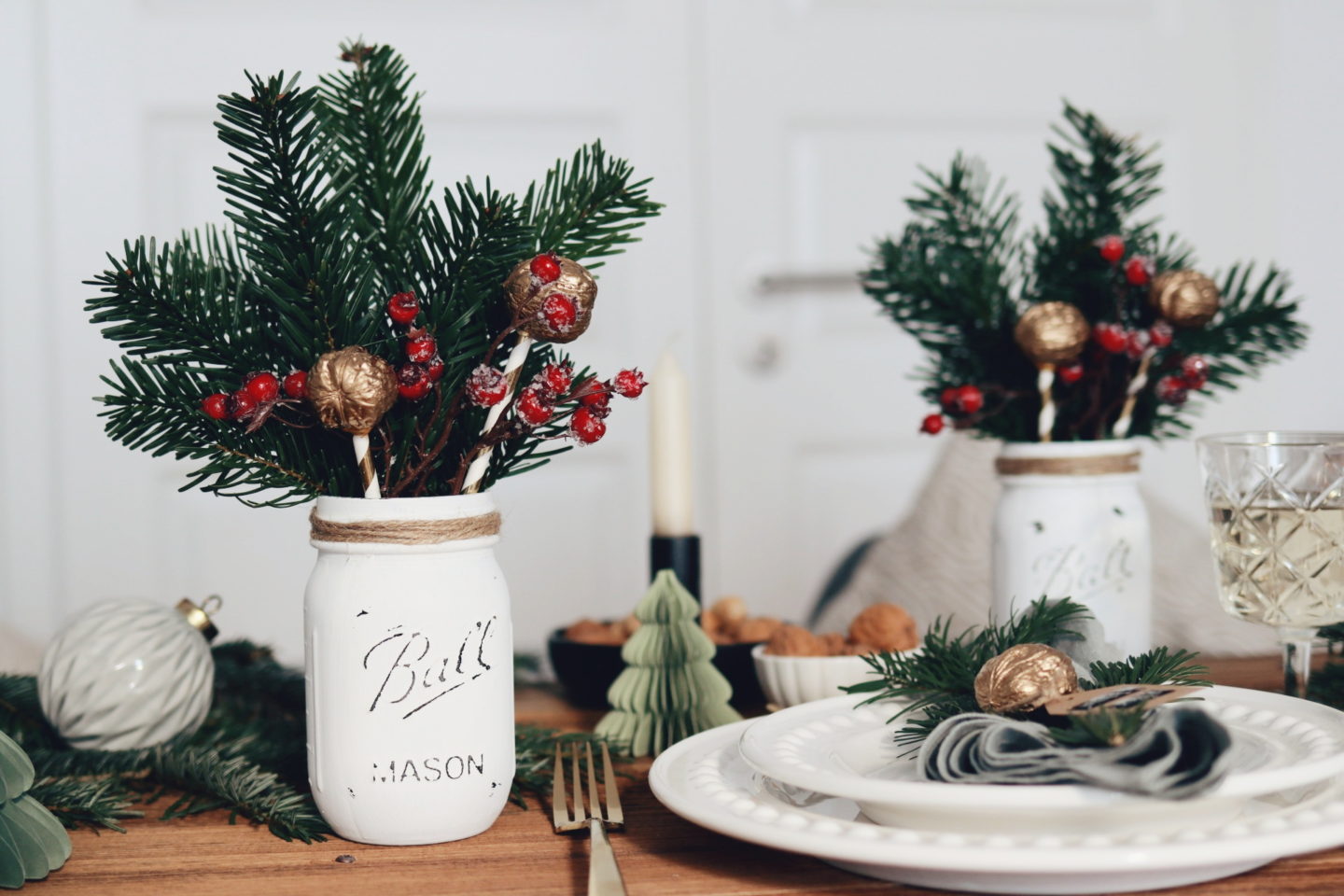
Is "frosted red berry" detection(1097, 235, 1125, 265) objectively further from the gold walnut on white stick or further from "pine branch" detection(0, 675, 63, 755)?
"pine branch" detection(0, 675, 63, 755)

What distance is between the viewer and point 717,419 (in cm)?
213

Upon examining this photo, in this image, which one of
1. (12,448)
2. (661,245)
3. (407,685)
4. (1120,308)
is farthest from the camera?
(661,245)

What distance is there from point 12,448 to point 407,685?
1718 millimetres

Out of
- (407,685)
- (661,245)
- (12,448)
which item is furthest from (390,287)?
(12,448)

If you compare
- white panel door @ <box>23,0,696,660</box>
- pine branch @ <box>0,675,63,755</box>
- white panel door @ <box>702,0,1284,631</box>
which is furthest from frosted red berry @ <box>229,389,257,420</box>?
white panel door @ <box>702,0,1284,631</box>

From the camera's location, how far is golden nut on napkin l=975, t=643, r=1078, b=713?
1.74 feet

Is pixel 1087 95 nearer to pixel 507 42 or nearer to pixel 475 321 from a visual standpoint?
pixel 507 42

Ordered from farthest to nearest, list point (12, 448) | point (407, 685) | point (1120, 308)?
point (12, 448) < point (1120, 308) < point (407, 685)

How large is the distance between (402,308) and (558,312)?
7 cm

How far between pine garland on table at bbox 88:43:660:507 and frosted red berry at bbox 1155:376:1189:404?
0.39m

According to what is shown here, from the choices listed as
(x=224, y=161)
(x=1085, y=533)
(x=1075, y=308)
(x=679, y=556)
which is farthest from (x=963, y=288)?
(x=224, y=161)

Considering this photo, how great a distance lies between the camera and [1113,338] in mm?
746

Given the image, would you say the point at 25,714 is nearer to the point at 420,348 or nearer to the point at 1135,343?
the point at 420,348

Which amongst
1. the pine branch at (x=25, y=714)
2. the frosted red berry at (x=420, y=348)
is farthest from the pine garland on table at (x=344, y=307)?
the pine branch at (x=25, y=714)
